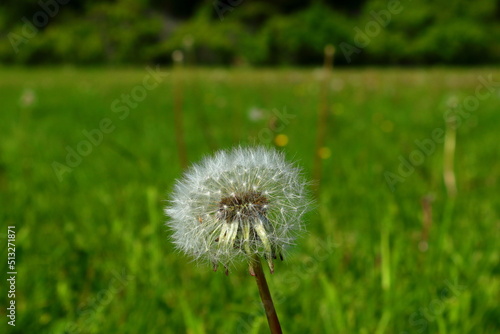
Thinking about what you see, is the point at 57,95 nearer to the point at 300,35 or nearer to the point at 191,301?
the point at 191,301

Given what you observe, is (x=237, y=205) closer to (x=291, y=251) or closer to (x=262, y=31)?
(x=291, y=251)

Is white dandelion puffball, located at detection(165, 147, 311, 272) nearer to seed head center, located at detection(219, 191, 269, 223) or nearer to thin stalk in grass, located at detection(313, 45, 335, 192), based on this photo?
seed head center, located at detection(219, 191, 269, 223)

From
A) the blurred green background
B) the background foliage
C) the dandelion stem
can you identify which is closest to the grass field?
the blurred green background

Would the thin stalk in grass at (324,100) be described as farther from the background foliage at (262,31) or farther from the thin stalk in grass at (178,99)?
the background foliage at (262,31)

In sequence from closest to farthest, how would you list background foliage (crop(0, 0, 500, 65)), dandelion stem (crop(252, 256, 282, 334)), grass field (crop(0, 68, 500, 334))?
dandelion stem (crop(252, 256, 282, 334))
grass field (crop(0, 68, 500, 334))
background foliage (crop(0, 0, 500, 65))

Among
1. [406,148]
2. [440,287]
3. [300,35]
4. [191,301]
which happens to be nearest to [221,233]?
[191,301]

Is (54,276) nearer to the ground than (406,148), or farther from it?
nearer to the ground
